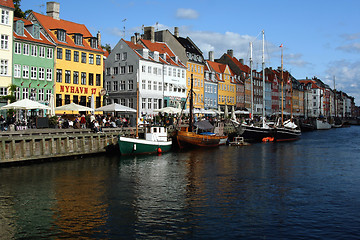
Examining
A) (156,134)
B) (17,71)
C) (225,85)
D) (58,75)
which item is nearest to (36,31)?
(17,71)

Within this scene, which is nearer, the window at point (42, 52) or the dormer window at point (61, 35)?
the window at point (42, 52)

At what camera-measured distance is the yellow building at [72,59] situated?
56.4 m

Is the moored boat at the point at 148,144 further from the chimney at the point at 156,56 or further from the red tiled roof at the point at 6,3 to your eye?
the chimney at the point at 156,56

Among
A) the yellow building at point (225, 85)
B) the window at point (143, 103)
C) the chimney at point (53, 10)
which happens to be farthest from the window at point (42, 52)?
the yellow building at point (225, 85)

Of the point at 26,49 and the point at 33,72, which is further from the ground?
the point at 26,49

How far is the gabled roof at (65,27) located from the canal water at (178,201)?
29.0m

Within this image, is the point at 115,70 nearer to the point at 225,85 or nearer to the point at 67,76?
the point at 67,76

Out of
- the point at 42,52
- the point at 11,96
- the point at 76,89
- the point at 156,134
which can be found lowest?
the point at 156,134

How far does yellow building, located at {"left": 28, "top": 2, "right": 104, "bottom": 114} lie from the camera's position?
56.4 meters

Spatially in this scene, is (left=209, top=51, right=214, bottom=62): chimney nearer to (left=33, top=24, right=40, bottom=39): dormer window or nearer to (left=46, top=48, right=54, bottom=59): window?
(left=46, top=48, right=54, bottom=59): window

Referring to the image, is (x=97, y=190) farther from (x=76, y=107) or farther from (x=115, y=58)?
(x=115, y=58)

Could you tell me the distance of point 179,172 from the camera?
97.3ft

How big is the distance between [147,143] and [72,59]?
2406cm

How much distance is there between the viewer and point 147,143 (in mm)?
40438
